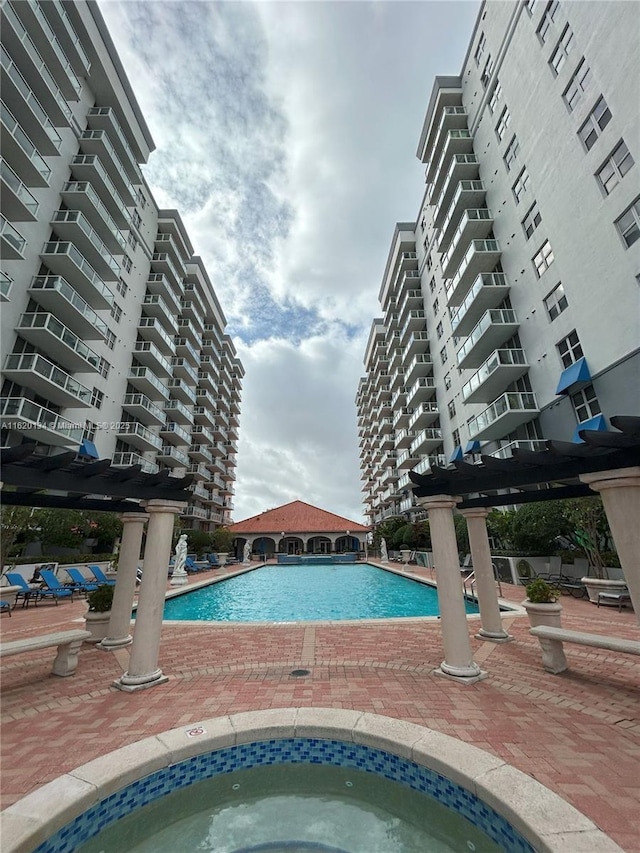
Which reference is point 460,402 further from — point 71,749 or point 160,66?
point 71,749


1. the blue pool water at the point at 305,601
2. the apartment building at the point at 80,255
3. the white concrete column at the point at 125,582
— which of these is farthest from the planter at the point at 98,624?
the apartment building at the point at 80,255

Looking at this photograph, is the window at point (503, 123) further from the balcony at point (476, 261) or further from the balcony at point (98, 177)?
the balcony at point (98, 177)

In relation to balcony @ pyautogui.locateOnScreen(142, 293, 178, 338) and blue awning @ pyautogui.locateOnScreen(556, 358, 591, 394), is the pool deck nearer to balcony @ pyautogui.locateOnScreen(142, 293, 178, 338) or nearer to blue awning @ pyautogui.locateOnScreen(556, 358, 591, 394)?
blue awning @ pyautogui.locateOnScreen(556, 358, 591, 394)

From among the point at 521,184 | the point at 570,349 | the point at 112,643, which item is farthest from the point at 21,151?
the point at 570,349

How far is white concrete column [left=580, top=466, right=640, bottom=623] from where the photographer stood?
4.45 meters

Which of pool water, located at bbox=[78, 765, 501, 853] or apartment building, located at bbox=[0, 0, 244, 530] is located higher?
apartment building, located at bbox=[0, 0, 244, 530]

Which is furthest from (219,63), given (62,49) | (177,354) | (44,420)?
(177,354)

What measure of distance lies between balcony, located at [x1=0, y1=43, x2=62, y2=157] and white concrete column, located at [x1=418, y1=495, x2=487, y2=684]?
2679 centimetres

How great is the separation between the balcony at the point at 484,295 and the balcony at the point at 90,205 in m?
25.8

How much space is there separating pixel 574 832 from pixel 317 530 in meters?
47.4

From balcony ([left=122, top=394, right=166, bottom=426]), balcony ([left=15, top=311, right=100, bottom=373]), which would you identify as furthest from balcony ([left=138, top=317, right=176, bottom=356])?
balcony ([left=15, top=311, right=100, bottom=373])

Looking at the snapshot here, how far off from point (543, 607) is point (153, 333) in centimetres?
3422

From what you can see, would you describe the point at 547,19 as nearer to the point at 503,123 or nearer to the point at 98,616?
the point at 503,123

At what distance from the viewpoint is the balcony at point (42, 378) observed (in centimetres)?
1903
